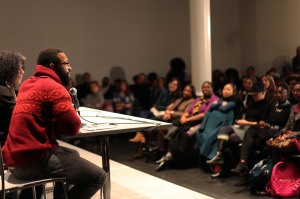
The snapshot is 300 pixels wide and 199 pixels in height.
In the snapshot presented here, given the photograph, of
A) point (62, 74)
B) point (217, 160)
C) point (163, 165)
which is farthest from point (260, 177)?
point (62, 74)

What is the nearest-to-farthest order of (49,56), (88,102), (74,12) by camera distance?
(49,56) < (88,102) < (74,12)

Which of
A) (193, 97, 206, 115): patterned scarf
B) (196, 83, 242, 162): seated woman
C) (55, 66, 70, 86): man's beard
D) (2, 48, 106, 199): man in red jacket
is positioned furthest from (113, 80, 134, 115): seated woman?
(2, 48, 106, 199): man in red jacket

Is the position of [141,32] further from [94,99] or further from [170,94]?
[170,94]

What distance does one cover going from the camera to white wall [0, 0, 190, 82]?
317 inches

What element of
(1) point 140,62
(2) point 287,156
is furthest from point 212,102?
(1) point 140,62

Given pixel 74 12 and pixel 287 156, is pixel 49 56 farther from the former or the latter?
pixel 74 12

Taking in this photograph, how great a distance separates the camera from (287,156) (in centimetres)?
366

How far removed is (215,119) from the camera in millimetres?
4613

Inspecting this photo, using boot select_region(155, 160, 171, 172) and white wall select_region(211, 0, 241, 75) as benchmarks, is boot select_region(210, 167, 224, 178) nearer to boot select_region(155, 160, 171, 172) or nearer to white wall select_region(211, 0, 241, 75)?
boot select_region(155, 160, 171, 172)

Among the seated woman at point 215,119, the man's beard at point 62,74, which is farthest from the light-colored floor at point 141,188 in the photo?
the man's beard at point 62,74

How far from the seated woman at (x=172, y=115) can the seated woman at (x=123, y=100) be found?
62.8 inches

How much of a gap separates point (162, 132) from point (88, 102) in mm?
2459

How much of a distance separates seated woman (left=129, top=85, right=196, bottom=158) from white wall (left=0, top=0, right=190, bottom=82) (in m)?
3.47

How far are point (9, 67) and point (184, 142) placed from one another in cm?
245
